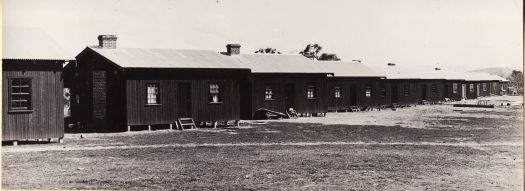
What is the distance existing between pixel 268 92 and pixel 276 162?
19467 millimetres

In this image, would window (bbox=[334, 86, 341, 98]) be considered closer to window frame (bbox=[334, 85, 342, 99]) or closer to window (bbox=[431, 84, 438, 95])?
window frame (bbox=[334, 85, 342, 99])

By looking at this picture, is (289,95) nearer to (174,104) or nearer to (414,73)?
(174,104)

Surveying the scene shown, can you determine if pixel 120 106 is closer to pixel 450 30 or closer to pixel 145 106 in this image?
pixel 145 106

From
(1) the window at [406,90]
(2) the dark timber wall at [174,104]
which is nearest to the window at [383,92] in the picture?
(1) the window at [406,90]

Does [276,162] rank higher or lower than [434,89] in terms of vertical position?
lower

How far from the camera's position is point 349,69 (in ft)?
140

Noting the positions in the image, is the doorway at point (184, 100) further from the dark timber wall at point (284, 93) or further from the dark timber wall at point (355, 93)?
the dark timber wall at point (355, 93)

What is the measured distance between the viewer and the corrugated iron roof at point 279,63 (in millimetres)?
33809

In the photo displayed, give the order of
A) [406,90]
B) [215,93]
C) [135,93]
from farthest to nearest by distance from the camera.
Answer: [406,90]
[215,93]
[135,93]

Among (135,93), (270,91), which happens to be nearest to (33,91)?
(135,93)

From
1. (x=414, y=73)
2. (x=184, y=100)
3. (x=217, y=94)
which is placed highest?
(x=414, y=73)

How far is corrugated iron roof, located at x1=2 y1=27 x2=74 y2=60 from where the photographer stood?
15884 mm

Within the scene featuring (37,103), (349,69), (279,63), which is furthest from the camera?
(349,69)

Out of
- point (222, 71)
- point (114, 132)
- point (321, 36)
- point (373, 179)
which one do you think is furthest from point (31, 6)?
point (222, 71)
